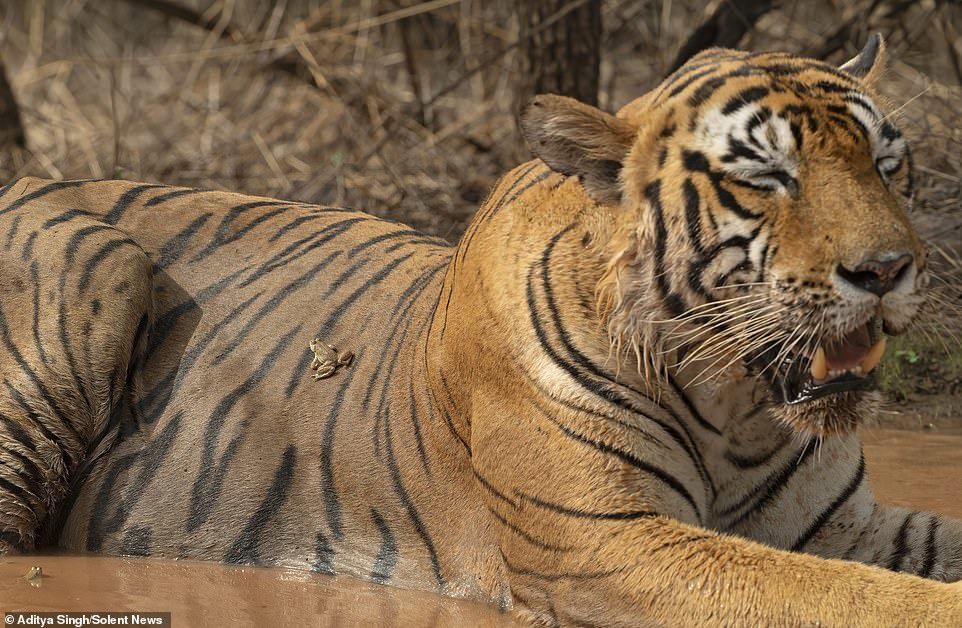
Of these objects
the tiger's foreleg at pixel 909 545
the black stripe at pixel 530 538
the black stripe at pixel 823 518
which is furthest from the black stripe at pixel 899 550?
the black stripe at pixel 530 538

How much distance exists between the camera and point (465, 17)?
323 inches

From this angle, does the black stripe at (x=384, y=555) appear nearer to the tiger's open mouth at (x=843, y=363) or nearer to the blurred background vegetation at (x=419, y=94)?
the tiger's open mouth at (x=843, y=363)

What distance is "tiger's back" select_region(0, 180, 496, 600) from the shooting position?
11.8ft

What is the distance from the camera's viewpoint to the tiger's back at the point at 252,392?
3.60 metres

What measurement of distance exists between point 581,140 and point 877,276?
0.70 meters

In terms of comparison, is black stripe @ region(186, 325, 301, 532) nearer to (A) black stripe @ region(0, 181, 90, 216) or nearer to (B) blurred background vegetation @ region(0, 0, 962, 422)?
(A) black stripe @ region(0, 181, 90, 216)

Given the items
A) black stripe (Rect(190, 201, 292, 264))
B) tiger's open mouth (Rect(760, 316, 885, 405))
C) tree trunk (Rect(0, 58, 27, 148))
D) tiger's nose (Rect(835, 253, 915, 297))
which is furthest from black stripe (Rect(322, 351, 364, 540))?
tree trunk (Rect(0, 58, 27, 148))

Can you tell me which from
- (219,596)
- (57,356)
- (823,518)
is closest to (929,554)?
(823,518)

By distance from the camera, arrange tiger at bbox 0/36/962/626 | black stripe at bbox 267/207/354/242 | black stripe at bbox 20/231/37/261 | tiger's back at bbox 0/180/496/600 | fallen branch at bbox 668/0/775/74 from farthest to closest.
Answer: fallen branch at bbox 668/0/775/74 < black stripe at bbox 267/207/354/242 < black stripe at bbox 20/231/37/261 < tiger's back at bbox 0/180/496/600 < tiger at bbox 0/36/962/626

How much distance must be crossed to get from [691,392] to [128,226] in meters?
1.98

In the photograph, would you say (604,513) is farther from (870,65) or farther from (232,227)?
(232,227)

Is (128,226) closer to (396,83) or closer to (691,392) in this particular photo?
(691,392)

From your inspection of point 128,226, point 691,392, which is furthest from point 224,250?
point 691,392

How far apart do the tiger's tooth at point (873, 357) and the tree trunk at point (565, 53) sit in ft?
12.4
